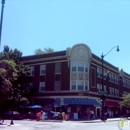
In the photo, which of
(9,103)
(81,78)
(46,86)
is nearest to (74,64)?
(81,78)

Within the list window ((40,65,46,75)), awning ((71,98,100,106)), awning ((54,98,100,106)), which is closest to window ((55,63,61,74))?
window ((40,65,46,75))

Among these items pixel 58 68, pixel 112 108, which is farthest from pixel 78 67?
pixel 112 108

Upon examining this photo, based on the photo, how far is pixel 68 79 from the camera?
1633 inches

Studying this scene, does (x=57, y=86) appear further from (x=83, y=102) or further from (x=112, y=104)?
(x=112, y=104)

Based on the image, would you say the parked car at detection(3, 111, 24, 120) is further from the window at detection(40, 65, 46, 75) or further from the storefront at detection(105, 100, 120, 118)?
the storefront at detection(105, 100, 120, 118)

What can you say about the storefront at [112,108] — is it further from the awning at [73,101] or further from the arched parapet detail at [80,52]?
the arched parapet detail at [80,52]

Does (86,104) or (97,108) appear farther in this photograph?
(97,108)

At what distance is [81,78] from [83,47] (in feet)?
18.3

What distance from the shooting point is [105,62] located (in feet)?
165

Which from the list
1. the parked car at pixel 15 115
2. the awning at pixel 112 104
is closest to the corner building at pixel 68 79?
the awning at pixel 112 104

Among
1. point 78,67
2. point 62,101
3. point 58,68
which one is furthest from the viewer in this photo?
point 58,68

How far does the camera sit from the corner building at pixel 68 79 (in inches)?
1587

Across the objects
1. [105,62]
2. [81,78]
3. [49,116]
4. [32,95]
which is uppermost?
[105,62]

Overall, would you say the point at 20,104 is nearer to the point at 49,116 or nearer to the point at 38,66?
the point at 49,116
